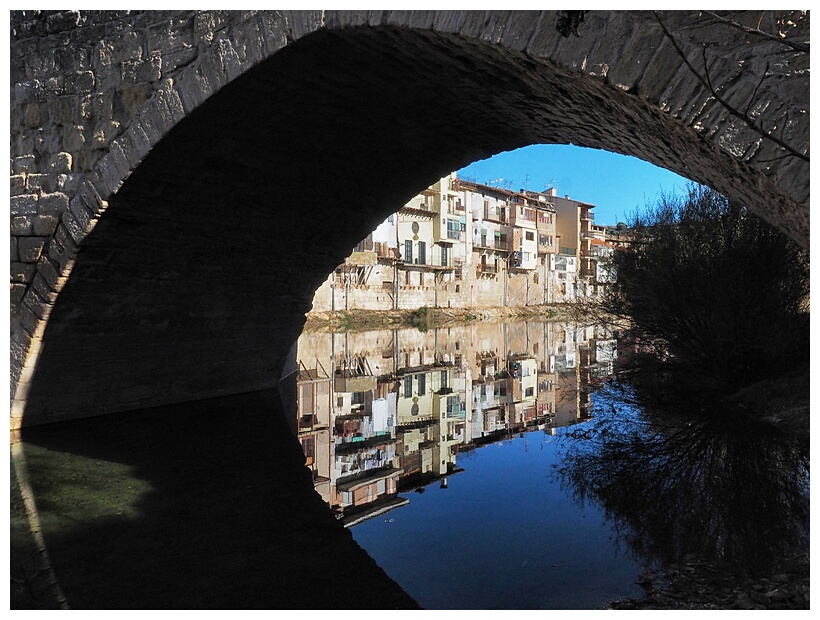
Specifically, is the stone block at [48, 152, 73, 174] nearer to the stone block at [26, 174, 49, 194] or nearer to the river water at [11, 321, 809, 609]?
the stone block at [26, 174, 49, 194]

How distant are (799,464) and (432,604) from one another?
4.17 metres

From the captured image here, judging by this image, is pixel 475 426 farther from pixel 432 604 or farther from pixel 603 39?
pixel 603 39

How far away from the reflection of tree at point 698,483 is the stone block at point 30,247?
5148 millimetres

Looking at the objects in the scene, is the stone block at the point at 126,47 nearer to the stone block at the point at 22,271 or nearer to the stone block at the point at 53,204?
the stone block at the point at 53,204

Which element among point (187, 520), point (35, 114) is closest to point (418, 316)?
point (35, 114)

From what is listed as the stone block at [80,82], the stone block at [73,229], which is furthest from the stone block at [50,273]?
the stone block at [80,82]

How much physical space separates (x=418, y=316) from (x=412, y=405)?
27181mm

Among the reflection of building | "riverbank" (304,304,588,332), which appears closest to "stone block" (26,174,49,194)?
the reflection of building

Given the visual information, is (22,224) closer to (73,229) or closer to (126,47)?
(73,229)

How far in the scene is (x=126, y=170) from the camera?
18.6 feet

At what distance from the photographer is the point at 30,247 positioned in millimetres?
6508

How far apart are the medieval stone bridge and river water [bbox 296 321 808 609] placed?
2142 mm

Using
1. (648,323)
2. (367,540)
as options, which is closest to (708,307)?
(648,323)

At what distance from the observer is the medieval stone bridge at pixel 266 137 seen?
10.2 ft
